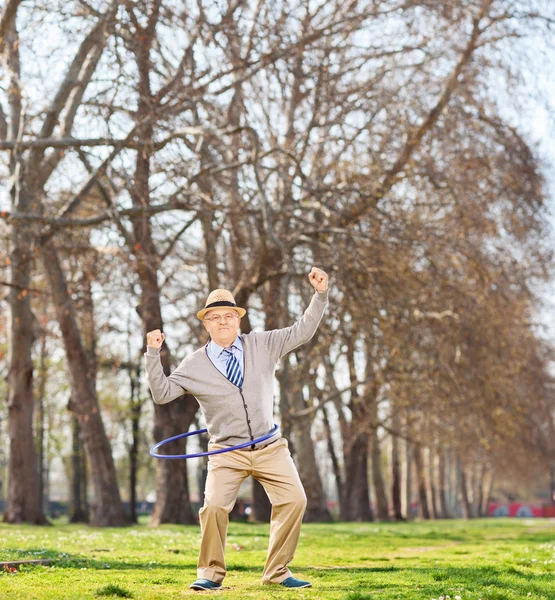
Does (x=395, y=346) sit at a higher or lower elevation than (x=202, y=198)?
lower

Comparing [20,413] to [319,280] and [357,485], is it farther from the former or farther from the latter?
[357,485]

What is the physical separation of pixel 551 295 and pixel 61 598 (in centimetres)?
2979

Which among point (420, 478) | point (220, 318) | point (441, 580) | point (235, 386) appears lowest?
point (441, 580)

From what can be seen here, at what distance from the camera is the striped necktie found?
741 cm

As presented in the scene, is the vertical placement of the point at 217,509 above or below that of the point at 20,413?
below

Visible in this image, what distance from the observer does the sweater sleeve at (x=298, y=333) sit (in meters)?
7.65

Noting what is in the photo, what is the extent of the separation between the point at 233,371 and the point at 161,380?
0.55m

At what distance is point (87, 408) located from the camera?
21500 mm

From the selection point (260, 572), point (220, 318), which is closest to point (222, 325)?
point (220, 318)

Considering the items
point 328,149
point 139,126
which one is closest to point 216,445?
point 139,126

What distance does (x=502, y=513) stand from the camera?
7275cm

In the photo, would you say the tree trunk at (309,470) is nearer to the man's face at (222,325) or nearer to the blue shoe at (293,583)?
the man's face at (222,325)

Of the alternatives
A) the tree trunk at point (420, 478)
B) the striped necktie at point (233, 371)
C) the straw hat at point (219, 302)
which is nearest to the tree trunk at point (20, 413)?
the straw hat at point (219, 302)

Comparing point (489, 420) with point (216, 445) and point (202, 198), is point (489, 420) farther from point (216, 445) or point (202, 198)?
point (216, 445)
